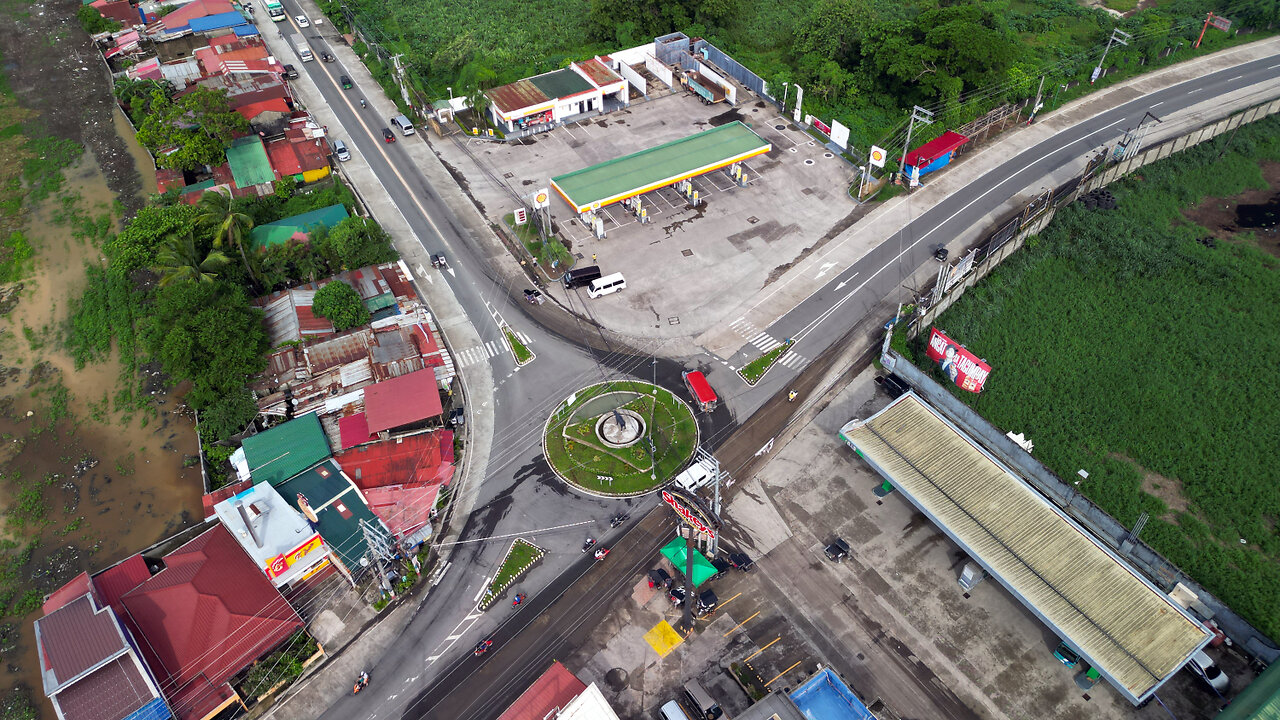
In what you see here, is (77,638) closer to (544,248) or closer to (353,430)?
(353,430)

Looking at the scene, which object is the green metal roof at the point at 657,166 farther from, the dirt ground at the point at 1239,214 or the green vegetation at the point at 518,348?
the dirt ground at the point at 1239,214

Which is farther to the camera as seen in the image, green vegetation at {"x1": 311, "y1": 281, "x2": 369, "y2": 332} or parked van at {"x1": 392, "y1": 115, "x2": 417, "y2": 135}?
parked van at {"x1": 392, "y1": 115, "x2": 417, "y2": 135}

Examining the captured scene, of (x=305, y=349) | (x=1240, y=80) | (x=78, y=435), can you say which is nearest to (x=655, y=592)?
(x=305, y=349)

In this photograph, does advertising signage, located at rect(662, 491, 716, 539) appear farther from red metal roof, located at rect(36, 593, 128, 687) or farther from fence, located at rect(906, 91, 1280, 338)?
red metal roof, located at rect(36, 593, 128, 687)

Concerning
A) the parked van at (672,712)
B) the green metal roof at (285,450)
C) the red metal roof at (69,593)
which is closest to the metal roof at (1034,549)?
the parked van at (672,712)

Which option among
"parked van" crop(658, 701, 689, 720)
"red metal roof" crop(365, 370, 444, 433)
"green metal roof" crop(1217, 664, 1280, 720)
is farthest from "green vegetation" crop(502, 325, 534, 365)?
"green metal roof" crop(1217, 664, 1280, 720)

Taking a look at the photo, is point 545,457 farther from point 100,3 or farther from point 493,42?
point 100,3
